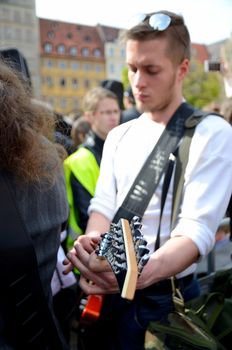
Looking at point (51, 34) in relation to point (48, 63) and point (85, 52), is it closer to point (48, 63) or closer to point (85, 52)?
point (48, 63)

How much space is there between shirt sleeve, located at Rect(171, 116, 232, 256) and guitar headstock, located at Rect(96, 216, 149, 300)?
1.25ft

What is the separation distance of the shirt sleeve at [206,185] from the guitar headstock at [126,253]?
381mm

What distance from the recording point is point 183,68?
1.88 metres

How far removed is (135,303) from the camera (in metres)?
1.75

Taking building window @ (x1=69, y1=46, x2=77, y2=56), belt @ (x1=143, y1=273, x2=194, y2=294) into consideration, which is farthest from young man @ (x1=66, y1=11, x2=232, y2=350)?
building window @ (x1=69, y1=46, x2=77, y2=56)

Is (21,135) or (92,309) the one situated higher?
(21,135)

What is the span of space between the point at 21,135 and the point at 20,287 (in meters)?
0.42

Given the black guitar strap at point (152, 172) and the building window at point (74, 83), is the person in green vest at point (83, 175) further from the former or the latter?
the building window at point (74, 83)

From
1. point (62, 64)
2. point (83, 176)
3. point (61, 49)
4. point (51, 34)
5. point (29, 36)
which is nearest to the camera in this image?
point (83, 176)

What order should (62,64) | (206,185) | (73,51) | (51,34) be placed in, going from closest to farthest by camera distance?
(206,185)
(51,34)
(62,64)
(73,51)

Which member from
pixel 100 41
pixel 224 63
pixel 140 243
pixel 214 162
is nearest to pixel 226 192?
pixel 214 162

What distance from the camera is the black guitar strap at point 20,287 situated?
1.11 meters

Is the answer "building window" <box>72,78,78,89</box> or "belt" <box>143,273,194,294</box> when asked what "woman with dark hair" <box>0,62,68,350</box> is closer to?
"belt" <box>143,273,194,294</box>

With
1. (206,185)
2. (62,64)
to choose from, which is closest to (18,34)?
(62,64)
